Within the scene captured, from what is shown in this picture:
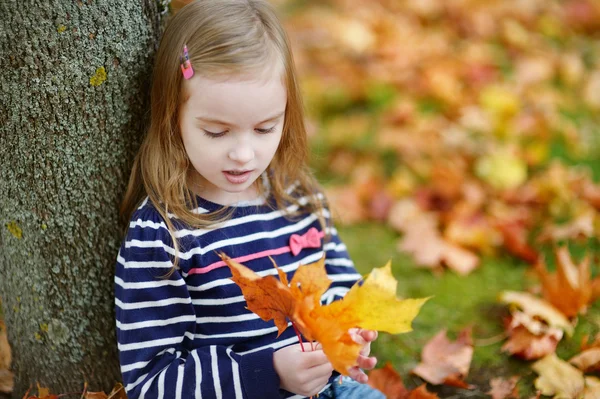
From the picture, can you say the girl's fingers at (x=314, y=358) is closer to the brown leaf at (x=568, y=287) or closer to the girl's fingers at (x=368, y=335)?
the girl's fingers at (x=368, y=335)

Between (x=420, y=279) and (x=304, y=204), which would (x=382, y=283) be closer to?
(x=304, y=204)

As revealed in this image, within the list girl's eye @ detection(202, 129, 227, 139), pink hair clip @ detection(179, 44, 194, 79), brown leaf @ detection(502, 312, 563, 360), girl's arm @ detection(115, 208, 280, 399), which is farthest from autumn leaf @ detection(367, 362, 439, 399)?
pink hair clip @ detection(179, 44, 194, 79)

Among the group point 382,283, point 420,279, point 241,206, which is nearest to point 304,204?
point 241,206

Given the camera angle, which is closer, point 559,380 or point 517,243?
point 559,380

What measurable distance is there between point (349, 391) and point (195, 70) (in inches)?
33.7

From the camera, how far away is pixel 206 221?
1487 millimetres

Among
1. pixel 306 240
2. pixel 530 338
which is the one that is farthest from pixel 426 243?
pixel 306 240

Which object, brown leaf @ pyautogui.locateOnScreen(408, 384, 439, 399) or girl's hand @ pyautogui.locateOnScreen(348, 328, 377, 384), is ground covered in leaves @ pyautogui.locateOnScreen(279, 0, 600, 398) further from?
girl's hand @ pyautogui.locateOnScreen(348, 328, 377, 384)

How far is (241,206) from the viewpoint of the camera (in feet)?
5.15

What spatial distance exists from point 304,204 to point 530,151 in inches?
65.2

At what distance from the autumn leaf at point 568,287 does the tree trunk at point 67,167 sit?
132cm

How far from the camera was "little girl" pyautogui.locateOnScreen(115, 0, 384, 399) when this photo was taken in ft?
4.47

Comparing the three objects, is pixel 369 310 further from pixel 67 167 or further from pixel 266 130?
pixel 67 167

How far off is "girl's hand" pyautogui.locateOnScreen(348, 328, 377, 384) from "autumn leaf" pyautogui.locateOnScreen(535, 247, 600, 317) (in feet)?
2.81
